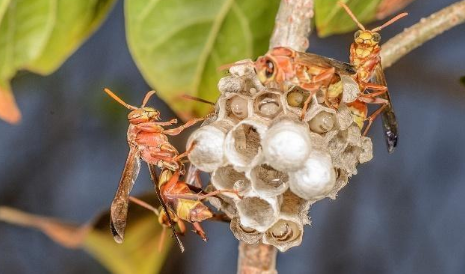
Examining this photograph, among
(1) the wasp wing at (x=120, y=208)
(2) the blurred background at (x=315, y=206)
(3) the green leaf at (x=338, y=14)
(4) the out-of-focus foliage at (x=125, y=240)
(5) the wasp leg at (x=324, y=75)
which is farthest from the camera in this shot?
(2) the blurred background at (x=315, y=206)

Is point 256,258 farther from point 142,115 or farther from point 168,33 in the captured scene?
point 168,33

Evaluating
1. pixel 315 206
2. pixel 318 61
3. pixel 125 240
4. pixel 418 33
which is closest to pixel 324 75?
pixel 318 61

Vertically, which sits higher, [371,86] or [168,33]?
[371,86]

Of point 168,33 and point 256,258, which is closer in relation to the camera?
point 256,258

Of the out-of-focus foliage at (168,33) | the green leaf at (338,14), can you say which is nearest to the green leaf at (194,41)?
the out-of-focus foliage at (168,33)

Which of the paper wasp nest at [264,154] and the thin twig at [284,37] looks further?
the thin twig at [284,37]

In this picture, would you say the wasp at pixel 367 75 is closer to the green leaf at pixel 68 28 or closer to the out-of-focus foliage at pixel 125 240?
the green leaf at pixel 68 28

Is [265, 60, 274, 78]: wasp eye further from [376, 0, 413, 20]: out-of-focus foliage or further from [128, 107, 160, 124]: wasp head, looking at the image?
[376, 0, 413, 20]: out-of-focus foliage
